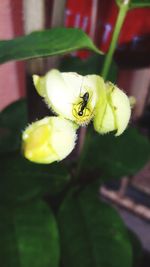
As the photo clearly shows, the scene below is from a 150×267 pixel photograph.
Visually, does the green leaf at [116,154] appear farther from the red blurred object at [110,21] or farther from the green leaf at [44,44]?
the green leaf at [44,44]

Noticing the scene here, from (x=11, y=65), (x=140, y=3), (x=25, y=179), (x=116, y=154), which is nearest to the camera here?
(x=140, y=3)

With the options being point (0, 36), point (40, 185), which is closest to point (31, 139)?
point (40, 185)

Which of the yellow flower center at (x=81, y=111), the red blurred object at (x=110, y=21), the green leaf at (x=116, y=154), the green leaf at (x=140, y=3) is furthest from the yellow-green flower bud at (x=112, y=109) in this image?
the red blurred object at (x=110, y=21)

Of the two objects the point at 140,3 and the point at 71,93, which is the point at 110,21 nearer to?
the point at 140,3

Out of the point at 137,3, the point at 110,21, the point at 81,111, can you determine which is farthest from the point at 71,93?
the point at 110,21

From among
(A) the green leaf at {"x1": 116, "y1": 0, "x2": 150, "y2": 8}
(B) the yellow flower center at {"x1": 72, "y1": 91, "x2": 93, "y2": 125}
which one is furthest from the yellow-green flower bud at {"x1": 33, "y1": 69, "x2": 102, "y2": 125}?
(A) the green leaf at {"x1": 116, "y1": 0, "x2": 150, "y2": 8}

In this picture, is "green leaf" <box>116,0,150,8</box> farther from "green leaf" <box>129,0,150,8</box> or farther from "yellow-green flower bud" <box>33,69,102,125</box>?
"yellow-green flower bud" <box>33,69,102,125</box>
